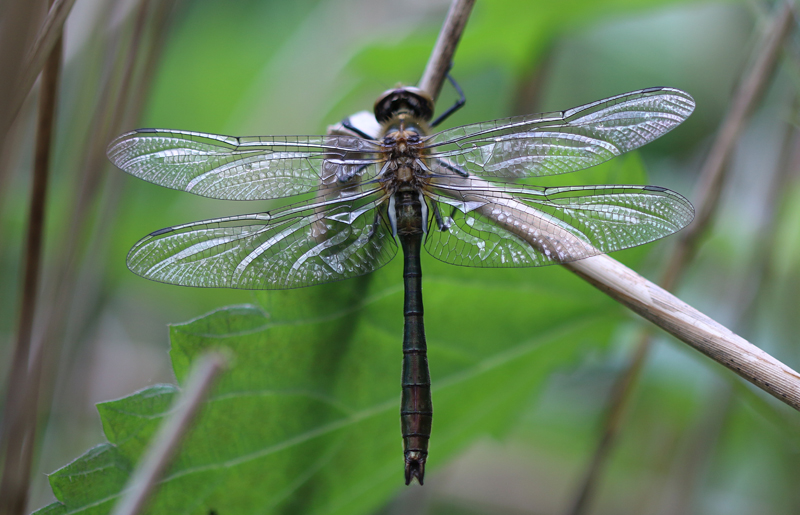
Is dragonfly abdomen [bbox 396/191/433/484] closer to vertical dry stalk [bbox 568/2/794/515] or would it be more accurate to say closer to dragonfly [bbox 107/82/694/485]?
dragonfly [bbox 107/82/694/485]

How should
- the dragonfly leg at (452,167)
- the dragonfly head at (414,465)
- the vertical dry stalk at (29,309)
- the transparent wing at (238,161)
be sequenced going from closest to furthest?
the vertical dry stalk at (29,309) → the dragonfly head at (414,465) → the transparent wing at (238,161) → the dragonfly leg at (452,167)

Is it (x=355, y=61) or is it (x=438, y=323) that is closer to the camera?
(x=438, y=323)

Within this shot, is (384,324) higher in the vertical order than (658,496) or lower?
higher

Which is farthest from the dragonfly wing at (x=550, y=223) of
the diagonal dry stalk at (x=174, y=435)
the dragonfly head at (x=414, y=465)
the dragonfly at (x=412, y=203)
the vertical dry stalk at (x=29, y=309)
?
the vertical dry stalk at (x=29, y=309)

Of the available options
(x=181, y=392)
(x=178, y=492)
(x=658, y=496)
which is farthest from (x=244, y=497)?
(x=658, y=496)

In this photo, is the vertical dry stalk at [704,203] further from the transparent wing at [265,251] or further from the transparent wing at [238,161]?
the transparent wing at [238,161]

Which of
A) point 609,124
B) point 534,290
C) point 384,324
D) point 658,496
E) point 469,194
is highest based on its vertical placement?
point 609,124

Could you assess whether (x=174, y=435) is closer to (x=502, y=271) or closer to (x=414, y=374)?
(x=414, y=374)

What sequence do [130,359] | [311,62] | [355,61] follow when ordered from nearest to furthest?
[355,61]
[130,359]
[311,62]

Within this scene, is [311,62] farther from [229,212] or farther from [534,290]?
[534,290]
